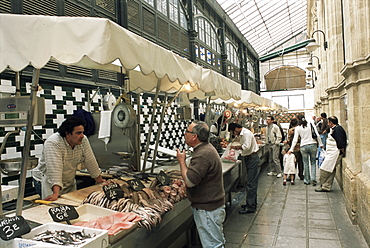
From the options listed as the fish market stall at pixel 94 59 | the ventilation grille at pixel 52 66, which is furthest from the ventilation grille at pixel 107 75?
the fish market stall at pixel 94 59

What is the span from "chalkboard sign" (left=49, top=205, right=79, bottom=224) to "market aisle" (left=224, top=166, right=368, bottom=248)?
3.17m

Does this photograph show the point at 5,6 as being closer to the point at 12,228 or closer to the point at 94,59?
the point at 94,59

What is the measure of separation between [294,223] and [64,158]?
459 centimetres

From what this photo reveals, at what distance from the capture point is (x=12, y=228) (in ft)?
7.31

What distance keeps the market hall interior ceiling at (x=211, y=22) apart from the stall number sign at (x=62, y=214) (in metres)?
3.94

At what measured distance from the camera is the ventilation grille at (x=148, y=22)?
9517 mm

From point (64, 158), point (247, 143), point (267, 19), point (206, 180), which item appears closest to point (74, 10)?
point (64, 158)

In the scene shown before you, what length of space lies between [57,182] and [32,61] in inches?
75.5

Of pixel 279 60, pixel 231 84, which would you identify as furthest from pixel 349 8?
pixel 279 60

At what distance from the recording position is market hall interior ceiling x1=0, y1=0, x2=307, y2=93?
6910 mm

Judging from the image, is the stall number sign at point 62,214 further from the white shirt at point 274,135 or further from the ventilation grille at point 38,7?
the white shirt at point 274,135

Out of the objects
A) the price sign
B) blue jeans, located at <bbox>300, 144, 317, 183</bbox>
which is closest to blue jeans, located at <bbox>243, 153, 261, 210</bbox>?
the price sign

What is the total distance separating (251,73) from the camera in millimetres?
27953

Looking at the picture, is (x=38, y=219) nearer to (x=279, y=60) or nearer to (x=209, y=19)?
(x=209, y=19)
